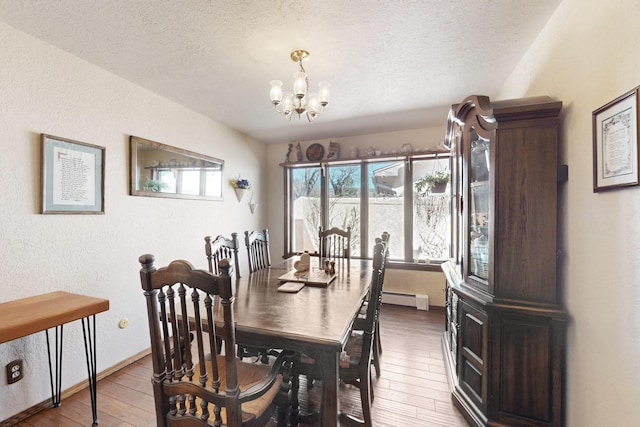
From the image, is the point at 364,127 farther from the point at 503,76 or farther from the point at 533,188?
the point at 533,188

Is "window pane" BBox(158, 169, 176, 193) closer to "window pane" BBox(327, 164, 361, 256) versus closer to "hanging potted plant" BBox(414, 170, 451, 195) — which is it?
"window pane" BBox(327, 164, 361, 256)

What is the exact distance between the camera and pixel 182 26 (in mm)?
1700

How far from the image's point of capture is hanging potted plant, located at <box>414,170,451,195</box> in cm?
341

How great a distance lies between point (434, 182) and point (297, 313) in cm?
275

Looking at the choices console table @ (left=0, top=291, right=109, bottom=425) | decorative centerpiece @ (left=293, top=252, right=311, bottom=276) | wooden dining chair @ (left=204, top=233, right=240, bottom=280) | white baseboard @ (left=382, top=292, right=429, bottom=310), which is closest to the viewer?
console table @ (left=0, top=291, right=109, bottom=425)

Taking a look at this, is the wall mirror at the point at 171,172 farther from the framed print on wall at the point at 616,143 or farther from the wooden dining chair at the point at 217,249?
the framed print on wall at the point at 616,143

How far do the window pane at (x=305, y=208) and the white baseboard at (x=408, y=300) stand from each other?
1.36m

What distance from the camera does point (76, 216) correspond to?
2064 millimetres

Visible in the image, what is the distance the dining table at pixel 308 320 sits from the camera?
120 centimetres

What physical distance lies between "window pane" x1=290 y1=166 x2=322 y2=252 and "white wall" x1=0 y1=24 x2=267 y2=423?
1773 millimetres

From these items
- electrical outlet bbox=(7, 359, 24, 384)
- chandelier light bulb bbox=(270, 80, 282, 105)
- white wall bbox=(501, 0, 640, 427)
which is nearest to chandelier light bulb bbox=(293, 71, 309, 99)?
chandelier light bulb bbox=(270, 80, 282, 105)

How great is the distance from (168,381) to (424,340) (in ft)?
8.16

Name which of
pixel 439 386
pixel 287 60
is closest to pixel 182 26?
pixel 287 60

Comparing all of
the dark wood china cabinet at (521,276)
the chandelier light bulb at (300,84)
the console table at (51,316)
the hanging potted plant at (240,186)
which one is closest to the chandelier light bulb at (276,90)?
the chandelier light bulb at (300,84)
